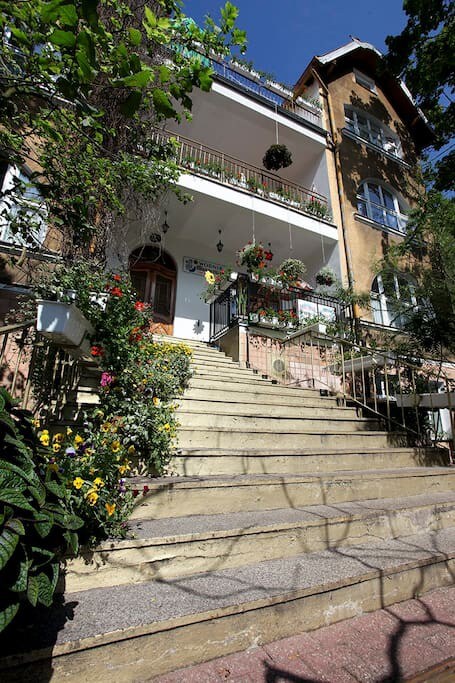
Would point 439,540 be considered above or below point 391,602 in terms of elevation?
above

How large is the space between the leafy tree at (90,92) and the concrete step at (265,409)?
8.28ft

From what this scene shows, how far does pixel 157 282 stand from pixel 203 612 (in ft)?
27.6

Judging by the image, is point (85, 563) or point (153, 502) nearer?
point (85, 563)

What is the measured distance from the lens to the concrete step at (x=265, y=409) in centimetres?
392

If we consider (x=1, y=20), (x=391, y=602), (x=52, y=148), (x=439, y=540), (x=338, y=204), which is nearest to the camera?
(x=1, y=20)

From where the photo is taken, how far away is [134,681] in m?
1.33

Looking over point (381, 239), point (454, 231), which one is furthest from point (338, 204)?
point (454, 231)

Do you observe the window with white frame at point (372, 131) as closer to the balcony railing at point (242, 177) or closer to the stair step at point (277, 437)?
the balcony railing at point (242, 177)

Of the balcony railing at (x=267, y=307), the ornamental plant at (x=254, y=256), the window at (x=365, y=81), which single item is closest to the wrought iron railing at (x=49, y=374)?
the balcony railing at (x=267, y=307)

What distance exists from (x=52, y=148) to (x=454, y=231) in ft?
29.0

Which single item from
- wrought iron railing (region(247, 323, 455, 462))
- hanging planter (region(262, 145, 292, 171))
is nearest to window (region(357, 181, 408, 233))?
hanging planter (region(262, 145, 292, 171))

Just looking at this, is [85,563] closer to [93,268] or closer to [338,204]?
[93,268]

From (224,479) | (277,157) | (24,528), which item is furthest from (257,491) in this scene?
(277,157)

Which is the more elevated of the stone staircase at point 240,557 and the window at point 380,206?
the window at point 380,206
